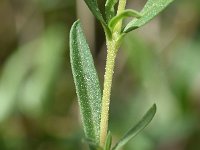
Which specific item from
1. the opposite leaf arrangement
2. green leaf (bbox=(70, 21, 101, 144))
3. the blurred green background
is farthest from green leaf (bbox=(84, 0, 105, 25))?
the blurred green background

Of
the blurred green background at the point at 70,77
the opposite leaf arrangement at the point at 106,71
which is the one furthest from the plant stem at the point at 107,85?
the blurred green background at the point at 70,77

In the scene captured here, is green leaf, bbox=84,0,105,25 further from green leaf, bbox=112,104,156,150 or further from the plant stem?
green leaf, bbox=112,104,156,150

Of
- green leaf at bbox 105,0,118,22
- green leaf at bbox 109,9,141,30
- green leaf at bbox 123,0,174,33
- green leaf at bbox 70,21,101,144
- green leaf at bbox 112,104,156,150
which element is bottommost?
green leaf at bbox 112,104,156,150

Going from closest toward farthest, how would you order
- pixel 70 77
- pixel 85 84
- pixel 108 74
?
1. pixel 108 74
2. pixel 85 84
3. pixel 70 77

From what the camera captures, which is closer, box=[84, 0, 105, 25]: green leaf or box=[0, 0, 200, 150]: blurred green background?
box=[84, 0, 105, 25]: green leaf

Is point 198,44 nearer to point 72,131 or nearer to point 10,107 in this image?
point 72,131

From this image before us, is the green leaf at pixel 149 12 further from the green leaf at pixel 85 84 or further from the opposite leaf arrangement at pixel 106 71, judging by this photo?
the green leaf at pixel 85 84

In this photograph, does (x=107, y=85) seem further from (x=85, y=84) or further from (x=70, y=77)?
(x=70, y=77)

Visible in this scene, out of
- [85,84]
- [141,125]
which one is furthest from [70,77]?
[141,125]
